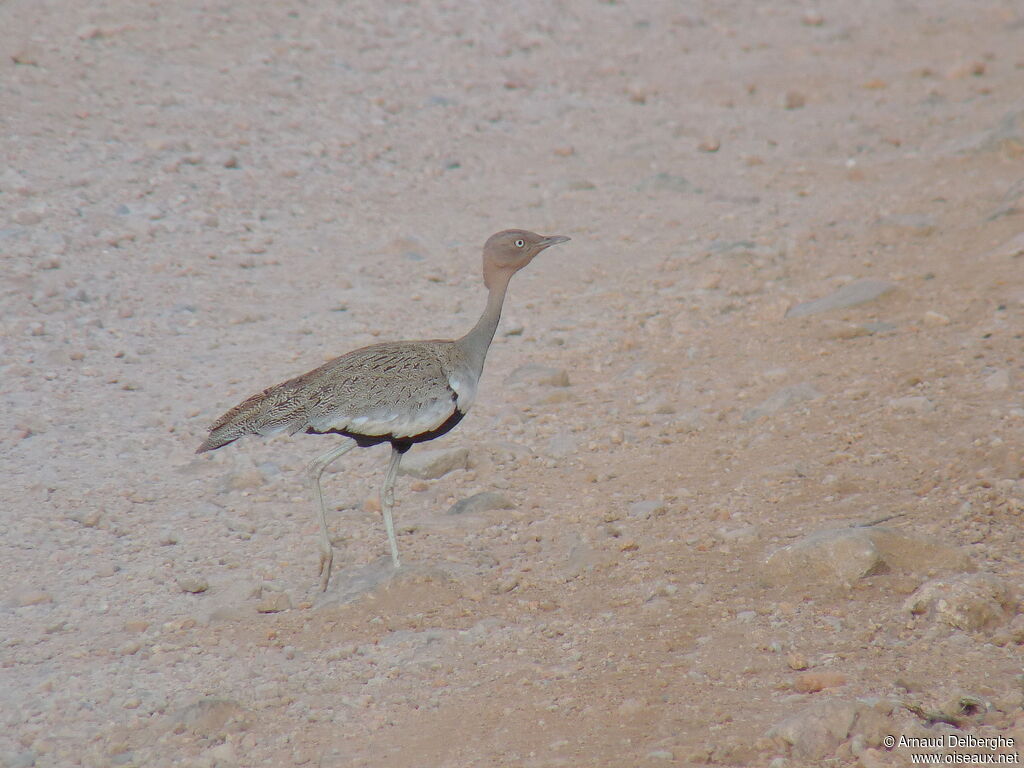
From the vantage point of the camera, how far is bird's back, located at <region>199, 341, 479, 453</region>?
5195mm

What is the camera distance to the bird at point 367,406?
5.20 meters

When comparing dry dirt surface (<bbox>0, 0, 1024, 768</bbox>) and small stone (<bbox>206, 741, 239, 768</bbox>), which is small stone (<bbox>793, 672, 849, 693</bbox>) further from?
small stone (<bbox>206, 741, 239, 768</bbox>)

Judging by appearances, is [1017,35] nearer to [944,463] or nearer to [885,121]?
[885,121]

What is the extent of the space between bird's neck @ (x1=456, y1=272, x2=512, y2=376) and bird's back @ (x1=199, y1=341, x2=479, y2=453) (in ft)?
0.91

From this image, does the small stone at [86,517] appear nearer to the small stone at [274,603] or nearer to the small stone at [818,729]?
the small stone at [274,603]

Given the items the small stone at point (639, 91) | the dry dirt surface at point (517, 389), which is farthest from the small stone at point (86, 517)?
the small stone at point (639, 91)

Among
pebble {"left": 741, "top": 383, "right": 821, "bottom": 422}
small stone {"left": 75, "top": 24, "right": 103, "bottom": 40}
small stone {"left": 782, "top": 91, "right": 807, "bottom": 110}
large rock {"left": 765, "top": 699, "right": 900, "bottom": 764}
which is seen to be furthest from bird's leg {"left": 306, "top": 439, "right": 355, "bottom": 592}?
small stone {"left": 782, "top": 91, "right": 807, "bottom": 110}

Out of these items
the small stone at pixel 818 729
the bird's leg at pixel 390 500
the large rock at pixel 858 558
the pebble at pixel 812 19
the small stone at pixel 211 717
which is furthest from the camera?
the pebble at pixel 812 19

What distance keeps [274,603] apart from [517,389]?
8.43ft

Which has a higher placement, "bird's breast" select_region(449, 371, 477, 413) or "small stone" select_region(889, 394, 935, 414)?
"bird's breast" select_region(449, 371, 477, 413)

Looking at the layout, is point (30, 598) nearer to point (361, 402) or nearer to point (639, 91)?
point (361, 402)

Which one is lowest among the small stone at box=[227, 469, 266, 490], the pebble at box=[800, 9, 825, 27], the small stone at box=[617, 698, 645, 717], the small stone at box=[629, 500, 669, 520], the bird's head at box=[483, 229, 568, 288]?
the small stone at box=[617, 698, 645, 717]

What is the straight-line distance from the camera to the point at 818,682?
4113 mm

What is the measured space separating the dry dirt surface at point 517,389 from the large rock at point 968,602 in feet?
0.05
